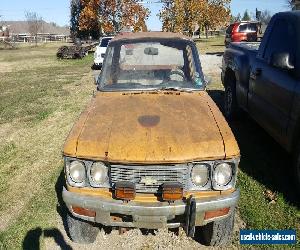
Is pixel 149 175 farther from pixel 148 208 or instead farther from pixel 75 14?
pixel 75 14

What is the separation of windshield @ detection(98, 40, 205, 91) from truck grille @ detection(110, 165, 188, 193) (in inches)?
61.5

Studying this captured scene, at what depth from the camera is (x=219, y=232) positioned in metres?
3.74

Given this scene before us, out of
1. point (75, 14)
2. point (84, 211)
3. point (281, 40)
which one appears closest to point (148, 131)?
point (84, 211)

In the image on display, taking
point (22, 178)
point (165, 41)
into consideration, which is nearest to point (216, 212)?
point (165, 41)

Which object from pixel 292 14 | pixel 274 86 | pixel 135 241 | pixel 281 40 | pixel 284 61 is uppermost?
pixel 292 14

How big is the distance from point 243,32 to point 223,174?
2351 centimetres

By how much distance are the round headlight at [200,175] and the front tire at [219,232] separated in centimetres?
55

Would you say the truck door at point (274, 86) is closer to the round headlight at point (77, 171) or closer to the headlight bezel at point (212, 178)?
the headlight bezel at point (212, 178)

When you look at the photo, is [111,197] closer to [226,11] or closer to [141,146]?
[141,146]

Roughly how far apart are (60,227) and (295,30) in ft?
13.1

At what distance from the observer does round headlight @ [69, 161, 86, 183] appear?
10.9 feet

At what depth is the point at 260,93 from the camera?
5.61m

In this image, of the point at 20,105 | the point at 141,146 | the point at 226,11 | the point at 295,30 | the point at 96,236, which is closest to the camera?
the point at 141,146

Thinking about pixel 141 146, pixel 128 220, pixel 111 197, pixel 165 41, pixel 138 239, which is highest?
pixel 165 41
